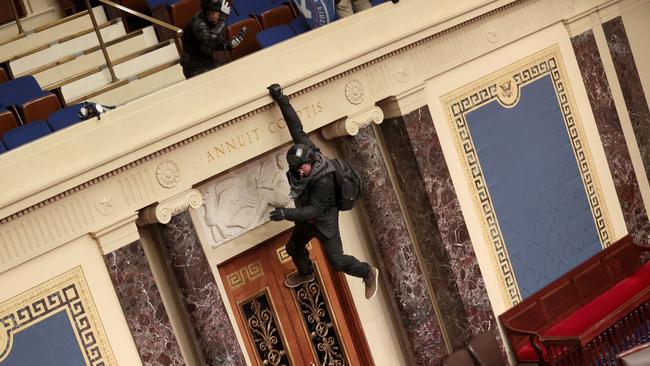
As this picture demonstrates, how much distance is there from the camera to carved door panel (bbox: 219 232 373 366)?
849 cm

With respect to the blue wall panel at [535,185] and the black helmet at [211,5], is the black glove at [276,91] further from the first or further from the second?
the blue wall panel at [535,185]

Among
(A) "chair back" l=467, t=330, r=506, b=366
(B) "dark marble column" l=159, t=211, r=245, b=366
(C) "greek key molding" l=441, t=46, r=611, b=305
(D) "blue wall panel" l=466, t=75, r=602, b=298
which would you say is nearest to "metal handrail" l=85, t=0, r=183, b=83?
(B) "dark marble column" l=159, t=211, r=245, b=366

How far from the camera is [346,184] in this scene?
26.3 ft

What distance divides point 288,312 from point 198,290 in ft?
3.20

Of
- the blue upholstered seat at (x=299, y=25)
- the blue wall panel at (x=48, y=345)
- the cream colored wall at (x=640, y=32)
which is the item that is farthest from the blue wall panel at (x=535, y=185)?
the blue wall panel at (x=48, y=345)

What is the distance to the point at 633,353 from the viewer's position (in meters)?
7.83

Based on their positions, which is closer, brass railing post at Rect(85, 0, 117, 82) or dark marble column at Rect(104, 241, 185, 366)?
dark marble column at Rect(104, 241, 185, 366)

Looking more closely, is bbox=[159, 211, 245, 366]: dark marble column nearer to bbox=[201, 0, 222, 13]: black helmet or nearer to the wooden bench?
bbox=[201, 0, 222, 13]: black helmet

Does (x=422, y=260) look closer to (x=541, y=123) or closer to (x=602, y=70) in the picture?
(x=541, y=123)

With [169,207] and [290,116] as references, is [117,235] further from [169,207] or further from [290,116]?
[290,116]

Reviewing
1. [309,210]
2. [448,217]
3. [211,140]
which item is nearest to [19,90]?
[211,140]

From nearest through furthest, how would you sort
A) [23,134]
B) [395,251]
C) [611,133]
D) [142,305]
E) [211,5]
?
[142,305], [23,134], [211,5], [395,251], [611,133]

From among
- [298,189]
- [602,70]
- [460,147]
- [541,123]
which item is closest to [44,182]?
[298,189]

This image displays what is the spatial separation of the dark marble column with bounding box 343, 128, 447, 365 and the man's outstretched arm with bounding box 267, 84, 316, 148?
820 mm
